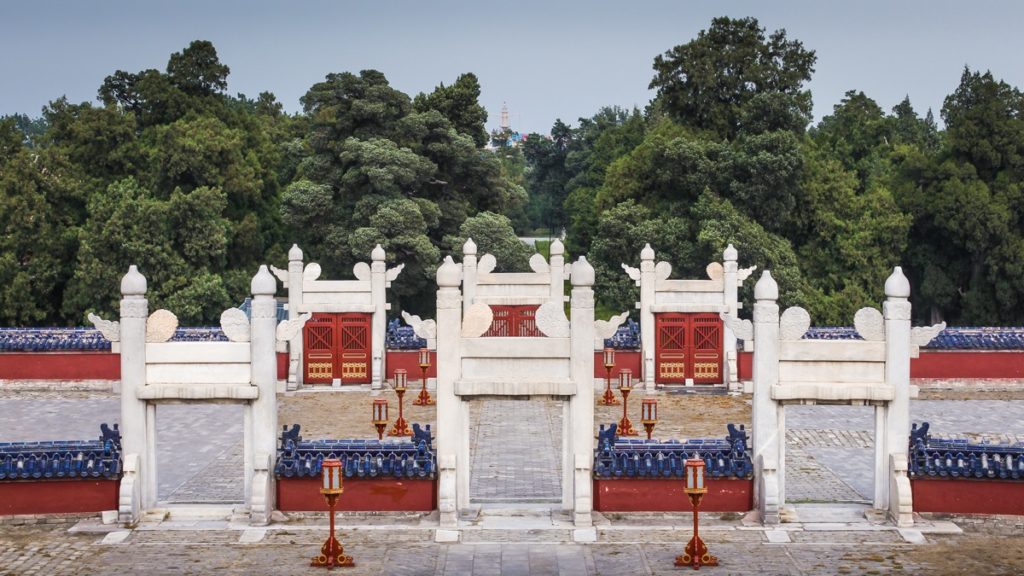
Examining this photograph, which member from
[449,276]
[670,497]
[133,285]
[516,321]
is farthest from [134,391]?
Answer: [516,321]

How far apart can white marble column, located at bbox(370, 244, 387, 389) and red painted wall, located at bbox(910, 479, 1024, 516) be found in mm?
16929

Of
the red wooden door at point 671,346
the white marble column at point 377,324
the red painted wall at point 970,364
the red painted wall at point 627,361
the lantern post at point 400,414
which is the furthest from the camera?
the red painted wall at point 627,361

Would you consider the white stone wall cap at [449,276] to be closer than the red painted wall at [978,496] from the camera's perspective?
No

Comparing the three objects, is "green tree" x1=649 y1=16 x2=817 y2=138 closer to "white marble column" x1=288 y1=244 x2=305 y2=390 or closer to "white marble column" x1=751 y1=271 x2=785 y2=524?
"white marble column" x1=288 y1=244 x2=305 y2=390

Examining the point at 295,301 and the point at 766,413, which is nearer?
the point at 766,413

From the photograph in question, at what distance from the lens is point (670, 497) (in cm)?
1912

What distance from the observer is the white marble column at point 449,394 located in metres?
19.0

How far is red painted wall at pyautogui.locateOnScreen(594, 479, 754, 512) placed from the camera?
19.1 metres

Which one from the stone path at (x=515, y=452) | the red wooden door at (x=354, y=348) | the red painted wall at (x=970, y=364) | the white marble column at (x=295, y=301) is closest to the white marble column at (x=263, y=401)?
the stone path at (x=515, y=452)

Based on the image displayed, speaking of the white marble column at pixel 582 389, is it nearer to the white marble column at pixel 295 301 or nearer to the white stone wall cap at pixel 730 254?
the white stone wall cap at pixel 730 254

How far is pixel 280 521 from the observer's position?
18.9m

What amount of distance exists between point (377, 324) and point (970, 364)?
14.5m

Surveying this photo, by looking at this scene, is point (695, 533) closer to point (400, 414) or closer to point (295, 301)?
point (400, 414)

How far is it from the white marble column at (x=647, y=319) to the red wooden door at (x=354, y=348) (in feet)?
22.2
